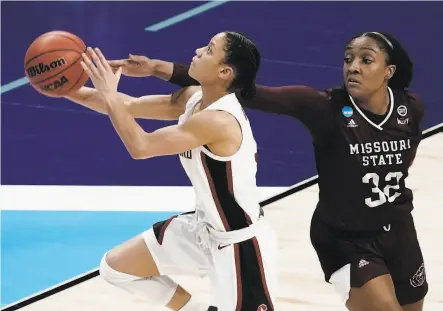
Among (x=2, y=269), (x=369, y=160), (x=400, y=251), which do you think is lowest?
(x=2, y=269)

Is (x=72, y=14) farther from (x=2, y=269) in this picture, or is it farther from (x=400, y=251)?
(x=400, y=251)

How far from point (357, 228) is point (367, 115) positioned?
0.47 metres

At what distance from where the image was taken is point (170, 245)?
438 centimetres

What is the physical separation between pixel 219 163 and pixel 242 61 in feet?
1.39

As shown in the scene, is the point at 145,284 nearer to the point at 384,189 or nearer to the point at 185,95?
the point at 185,95

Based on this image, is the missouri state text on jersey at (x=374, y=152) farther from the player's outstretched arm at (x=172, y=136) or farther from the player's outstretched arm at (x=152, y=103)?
the player's outstretched arm at (x=152, y=103)

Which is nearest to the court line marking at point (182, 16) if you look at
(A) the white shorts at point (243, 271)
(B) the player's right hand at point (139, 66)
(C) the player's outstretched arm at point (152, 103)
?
(C) the player's outstretched arm at point (152, 103)

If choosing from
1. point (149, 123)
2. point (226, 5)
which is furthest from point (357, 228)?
point (226, 5)

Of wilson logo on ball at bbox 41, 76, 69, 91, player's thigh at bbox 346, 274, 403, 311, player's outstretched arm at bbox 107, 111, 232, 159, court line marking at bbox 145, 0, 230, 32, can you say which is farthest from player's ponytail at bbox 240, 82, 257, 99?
court line marking at bbox 145, 0, 230, 32

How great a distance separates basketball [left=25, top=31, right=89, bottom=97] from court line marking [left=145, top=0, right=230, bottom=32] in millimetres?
4586

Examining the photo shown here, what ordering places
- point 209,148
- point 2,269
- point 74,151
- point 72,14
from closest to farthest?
point 209,148, point 2,269, point 74,151, point 72,14

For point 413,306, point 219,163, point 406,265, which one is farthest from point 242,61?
point 413,306

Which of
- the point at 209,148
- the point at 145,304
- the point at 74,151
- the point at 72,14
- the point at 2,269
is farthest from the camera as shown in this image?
the point at 72,14

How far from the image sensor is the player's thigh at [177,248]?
171 inches
